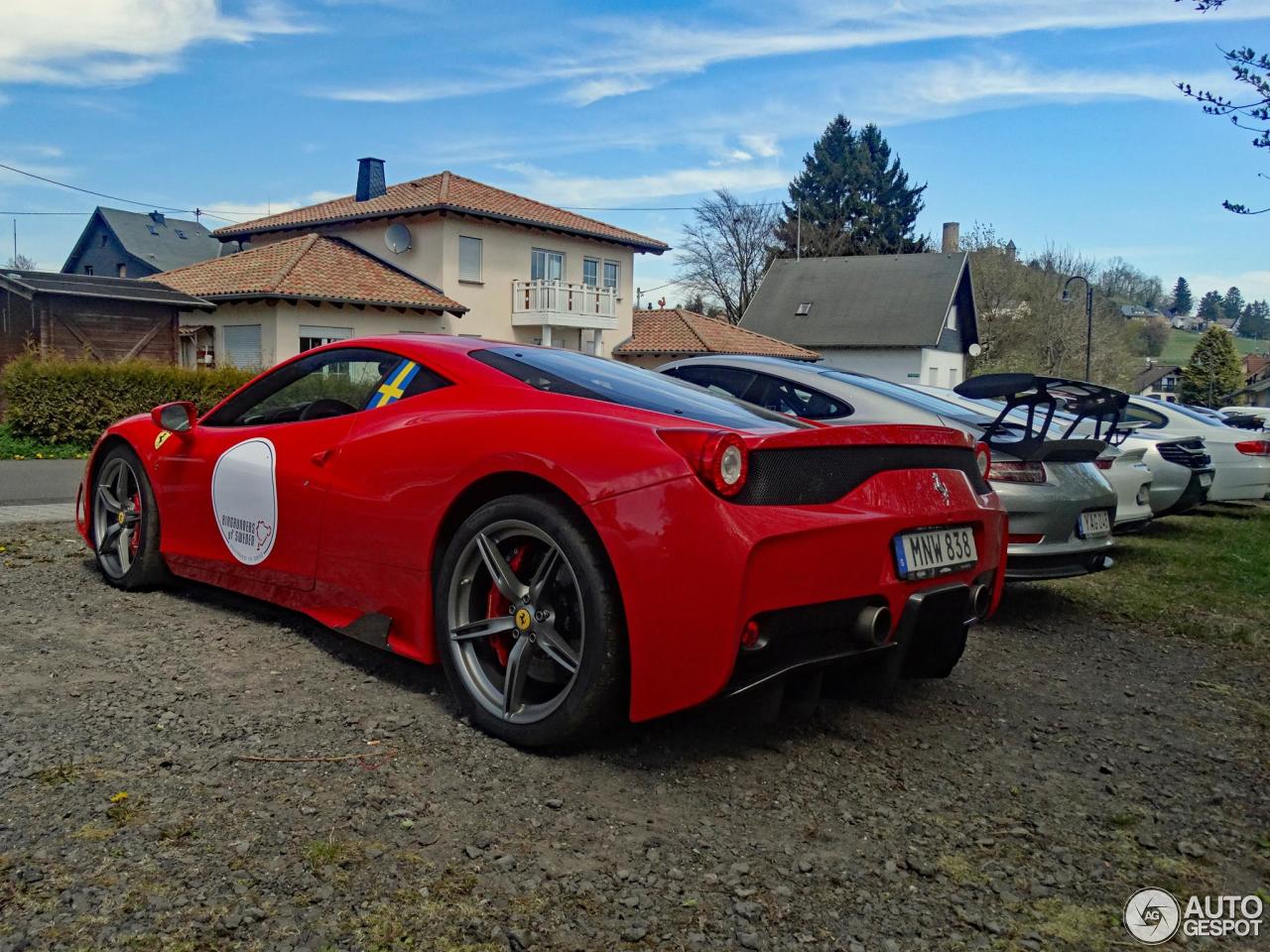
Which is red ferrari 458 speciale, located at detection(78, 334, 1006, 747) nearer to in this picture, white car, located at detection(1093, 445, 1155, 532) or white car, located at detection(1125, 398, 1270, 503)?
white car, located at detection(1093, 445, 1155, 532)

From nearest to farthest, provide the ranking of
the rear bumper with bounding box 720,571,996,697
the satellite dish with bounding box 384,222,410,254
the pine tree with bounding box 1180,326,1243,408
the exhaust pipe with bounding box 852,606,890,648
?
1. the rear bumper with bounding box 720,571,996,697
2. the exhaust pipe with bounding box 852,606,890,648
3. the satellite dish with bounding box 384,222,410,254
4. the pine tree with bounding box 1180,326,1243,408

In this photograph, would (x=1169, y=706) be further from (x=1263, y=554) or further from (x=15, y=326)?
(x=15, y=326)

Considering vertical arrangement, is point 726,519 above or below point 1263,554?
above

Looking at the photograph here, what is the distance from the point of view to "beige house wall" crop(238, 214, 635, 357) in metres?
33.8

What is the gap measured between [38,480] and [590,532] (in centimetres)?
1152

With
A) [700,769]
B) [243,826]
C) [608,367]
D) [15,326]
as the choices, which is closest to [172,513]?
[608,367]

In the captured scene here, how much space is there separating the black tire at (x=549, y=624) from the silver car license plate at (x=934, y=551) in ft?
2.94

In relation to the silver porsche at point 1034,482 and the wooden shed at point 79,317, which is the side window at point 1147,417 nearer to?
the silver porsche at point 1034,482

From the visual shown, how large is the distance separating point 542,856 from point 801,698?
1094mm

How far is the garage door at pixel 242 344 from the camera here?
1158 inches

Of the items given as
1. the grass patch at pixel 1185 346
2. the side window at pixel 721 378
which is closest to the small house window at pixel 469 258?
the side window at pixel 721 378

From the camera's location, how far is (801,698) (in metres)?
3.33

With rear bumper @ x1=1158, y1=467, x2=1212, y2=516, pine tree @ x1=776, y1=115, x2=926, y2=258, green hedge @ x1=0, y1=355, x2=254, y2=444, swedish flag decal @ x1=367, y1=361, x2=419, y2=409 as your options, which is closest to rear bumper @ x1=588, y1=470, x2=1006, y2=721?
swedish flag decal @ x1=367, y1=361, x2=419, y2=409

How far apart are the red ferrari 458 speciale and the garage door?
87.5 ft
